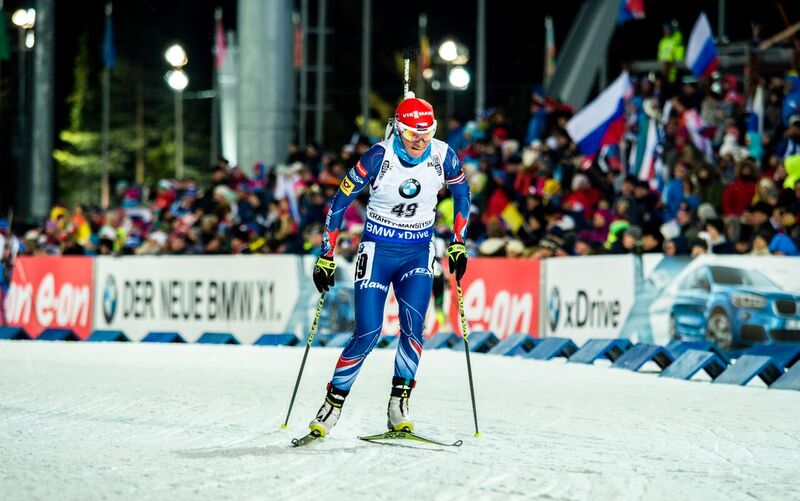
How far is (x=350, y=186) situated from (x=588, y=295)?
29.6 ft

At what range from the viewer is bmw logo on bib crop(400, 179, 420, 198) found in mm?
9055

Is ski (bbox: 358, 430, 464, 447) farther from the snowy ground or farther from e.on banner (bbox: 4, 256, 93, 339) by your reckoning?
e.on banner (bbox: 4, 256, 93, 339)

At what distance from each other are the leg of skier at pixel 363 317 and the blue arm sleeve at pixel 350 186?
22 cm

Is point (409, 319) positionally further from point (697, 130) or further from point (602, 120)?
point (602, 120)

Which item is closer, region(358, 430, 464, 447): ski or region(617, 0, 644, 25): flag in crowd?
region(358, 430, 464, 447): ski

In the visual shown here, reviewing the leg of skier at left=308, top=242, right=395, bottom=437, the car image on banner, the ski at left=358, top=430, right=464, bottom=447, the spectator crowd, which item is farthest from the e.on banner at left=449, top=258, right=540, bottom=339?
the ski at left=358, top=430, right=464, bottom=447

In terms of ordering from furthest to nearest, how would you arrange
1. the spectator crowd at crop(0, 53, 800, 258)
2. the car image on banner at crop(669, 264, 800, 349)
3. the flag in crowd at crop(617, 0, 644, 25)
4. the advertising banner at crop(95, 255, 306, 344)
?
the flag in crowd at crop(617, 0, 644, 25) → the advertising banner at crop(95, 255, 306, 344) → the spectator crowd at crop(0, 53, 800, 258) → the car image on banner at crop(669, 264, 800, 349)

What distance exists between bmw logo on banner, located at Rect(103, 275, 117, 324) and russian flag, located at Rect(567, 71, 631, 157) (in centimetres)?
789

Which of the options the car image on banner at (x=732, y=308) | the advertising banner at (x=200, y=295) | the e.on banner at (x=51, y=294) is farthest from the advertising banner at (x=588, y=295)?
the e.on banner at (x=51, y=294)

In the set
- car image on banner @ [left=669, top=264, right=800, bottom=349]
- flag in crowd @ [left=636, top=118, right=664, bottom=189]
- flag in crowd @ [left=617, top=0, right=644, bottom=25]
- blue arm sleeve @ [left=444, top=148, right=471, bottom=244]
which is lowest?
car image on banner @ [left=669, top=264, right=800, bottom=349]

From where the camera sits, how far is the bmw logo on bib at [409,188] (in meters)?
9.05

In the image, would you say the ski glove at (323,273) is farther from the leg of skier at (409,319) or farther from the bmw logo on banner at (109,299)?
the bmw logo on banner at (109,299)

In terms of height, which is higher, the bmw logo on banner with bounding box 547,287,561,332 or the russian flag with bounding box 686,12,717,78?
the russian flag with bounding box 686,12,717,78

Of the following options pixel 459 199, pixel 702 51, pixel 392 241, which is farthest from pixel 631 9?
pixel 392 241
